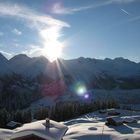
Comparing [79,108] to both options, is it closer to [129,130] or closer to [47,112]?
[47,112]

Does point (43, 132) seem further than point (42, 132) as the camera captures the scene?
Yes

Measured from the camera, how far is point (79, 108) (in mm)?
156500

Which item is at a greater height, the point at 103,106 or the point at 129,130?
the point at 103,106

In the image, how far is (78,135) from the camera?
66312 millimetres

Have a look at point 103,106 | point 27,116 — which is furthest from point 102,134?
point 103,106

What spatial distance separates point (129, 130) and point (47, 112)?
7203cm

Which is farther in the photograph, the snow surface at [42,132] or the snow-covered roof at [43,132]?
the snow surface at [42,132]

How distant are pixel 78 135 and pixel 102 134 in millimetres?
4949

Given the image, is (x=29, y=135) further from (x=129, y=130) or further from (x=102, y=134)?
(x=129, y=130)

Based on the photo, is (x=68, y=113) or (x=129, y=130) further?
(x=68, y=113)

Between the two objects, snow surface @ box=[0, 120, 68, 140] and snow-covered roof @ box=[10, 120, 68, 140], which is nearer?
snow-covered roof @ box=[10, 120, 68, 140]

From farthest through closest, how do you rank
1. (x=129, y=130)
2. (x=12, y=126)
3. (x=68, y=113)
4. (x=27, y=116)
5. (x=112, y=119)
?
(x=68, y=113) → (x=27, y=116) → (x=12, y=126) → (x=112, y=119) → (x=129, y=130)

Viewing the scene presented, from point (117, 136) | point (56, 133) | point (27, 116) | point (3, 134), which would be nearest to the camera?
point (56, 133)

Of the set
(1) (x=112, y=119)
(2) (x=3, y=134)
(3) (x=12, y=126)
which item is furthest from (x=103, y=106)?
(2) (x=3, y=134)
